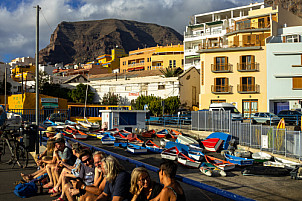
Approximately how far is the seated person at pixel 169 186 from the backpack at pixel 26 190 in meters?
4.48

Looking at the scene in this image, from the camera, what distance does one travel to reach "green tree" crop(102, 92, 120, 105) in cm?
5739

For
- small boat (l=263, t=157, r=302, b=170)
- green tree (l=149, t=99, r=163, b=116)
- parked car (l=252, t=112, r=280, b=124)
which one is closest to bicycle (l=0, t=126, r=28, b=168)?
small boat (l=263, t=157, r=302, b=170)

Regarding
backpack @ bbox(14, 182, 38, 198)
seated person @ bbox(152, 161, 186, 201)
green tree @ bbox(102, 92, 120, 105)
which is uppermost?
green tree @ bbox(102, 92, 120, 105)

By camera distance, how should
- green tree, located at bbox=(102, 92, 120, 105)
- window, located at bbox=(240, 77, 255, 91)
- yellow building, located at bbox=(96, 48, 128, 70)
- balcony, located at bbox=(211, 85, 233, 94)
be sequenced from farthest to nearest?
yellow building, located at bbox=(96, 48, 128, 70) → green tree, located at bbox=(102, 92, 120, 105) → balcony, located at bbox=(211, 85, 233, 94) → window, located at bbox=(240, 77, 255, 91)

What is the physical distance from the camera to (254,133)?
816 inches

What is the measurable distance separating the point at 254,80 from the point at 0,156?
37.4m

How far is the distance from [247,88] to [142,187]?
40418 mm

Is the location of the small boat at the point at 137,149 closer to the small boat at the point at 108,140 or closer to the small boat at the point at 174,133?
the small boat at the point at 108,140

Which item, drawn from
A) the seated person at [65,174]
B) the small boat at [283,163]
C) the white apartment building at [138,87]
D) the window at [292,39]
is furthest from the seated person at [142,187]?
the white apartment building at [138,87]

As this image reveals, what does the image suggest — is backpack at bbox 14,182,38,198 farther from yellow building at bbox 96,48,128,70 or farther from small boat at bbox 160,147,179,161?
yellow building at bbox 96,48,128,70

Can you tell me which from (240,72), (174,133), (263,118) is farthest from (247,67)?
(174,133)

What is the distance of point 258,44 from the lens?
4409 cm

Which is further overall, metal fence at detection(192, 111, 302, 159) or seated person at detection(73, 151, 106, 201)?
metal fence at detection(192, 111, 302, 159)

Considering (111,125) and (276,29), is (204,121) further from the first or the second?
(276,29)
